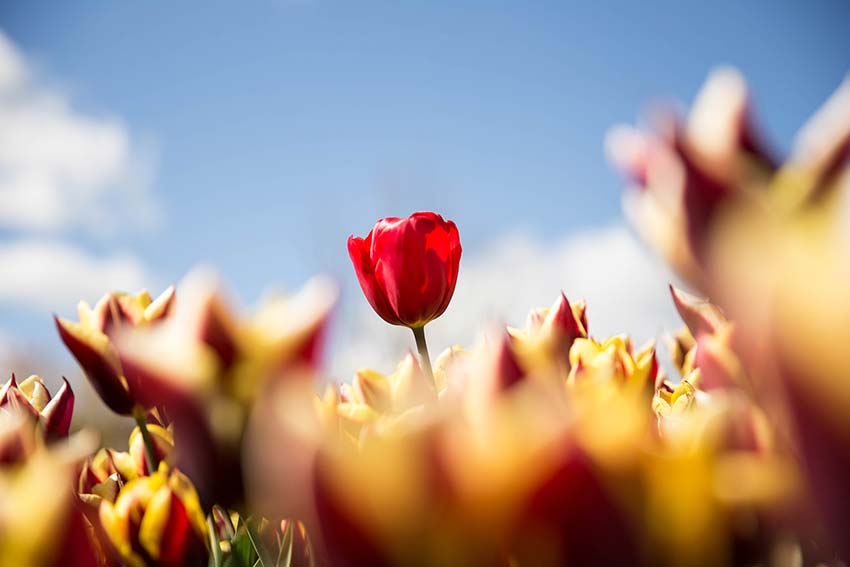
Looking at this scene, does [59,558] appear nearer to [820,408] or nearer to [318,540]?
[318,540]

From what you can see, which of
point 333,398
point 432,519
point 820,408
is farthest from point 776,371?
point 333,398

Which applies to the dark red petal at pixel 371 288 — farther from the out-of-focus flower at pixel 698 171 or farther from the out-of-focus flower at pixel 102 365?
the out-of-focus flower at pixel 698 171

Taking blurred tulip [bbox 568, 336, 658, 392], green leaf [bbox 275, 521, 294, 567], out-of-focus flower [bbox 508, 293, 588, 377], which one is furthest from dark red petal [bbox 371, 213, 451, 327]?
green leaf [bbox 275, 521, 294, 567]

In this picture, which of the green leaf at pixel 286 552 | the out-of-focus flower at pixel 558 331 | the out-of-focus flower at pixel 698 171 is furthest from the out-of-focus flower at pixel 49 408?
the out-of-focus flower at pixel 698 171

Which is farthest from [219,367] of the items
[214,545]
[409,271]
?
[409,271]

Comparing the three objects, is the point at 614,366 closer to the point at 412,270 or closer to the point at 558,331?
the point at 558,331
